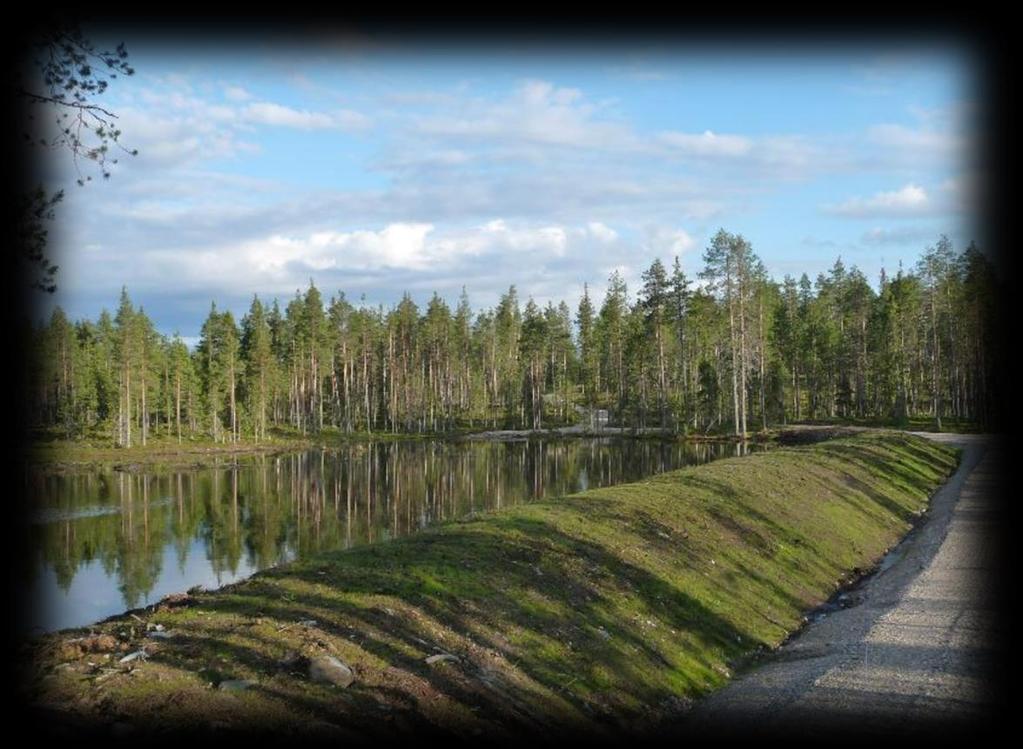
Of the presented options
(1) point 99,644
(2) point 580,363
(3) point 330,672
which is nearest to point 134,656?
(1) point 99,644

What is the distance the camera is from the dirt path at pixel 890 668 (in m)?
12.1

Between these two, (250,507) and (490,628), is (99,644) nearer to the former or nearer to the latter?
(490,628)

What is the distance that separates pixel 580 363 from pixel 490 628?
4465 inches

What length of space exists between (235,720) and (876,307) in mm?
98077

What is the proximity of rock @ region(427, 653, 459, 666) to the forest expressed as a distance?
5869cm

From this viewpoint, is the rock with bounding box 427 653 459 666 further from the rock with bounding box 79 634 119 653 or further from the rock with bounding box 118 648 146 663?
the rock with bounding box 79 634 119 653

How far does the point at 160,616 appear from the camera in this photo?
12344mm

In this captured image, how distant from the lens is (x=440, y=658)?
1171 centimetres

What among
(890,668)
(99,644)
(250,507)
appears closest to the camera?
(99,644)

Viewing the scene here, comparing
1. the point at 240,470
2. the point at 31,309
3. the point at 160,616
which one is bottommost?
the point at 240,470

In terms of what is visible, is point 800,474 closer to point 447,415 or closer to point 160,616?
point 160,616

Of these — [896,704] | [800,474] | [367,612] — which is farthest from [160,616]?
[800,474]

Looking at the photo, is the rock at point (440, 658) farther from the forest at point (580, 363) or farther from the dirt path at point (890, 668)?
the forest at point (580, 363)

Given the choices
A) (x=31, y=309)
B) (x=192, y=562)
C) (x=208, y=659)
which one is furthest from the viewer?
(x=192, y=562)
